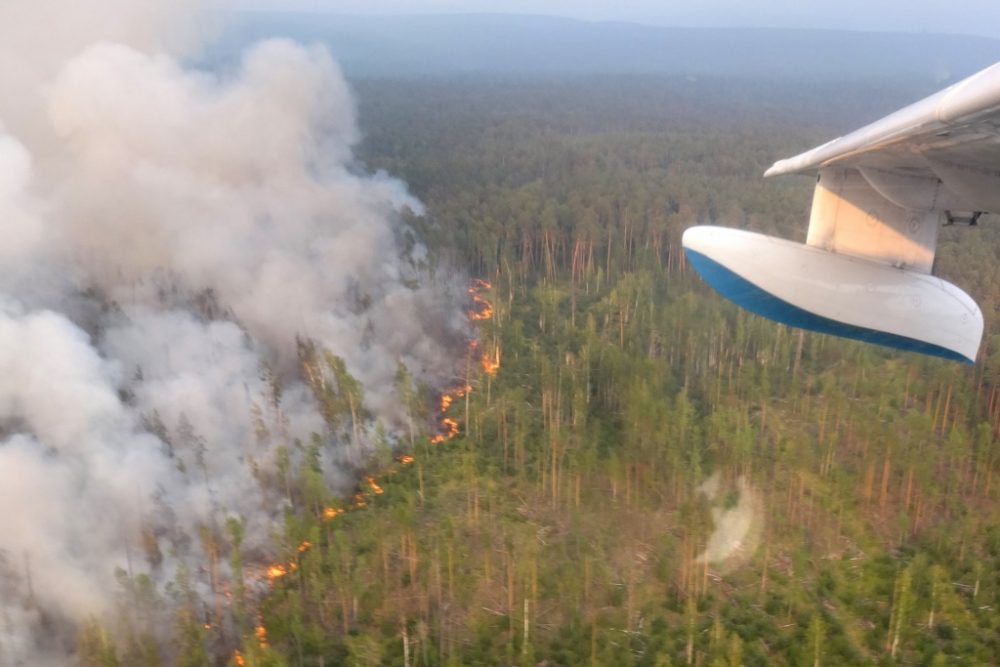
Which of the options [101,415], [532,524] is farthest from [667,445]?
[101,415]

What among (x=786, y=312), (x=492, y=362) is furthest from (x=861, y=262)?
(x=492, y=362)

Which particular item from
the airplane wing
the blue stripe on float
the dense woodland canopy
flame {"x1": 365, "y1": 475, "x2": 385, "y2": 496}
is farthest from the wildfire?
the airplane wing

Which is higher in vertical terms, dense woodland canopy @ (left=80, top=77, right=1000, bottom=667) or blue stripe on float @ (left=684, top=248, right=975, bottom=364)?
blue stripe on float @ (left=684, top=248, right=975, bottom=364)

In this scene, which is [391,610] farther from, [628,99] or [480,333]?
[628,99]

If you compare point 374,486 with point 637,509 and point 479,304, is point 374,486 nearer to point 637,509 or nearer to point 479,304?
point 637,509

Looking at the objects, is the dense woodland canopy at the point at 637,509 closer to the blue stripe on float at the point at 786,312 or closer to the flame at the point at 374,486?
the flame at the point at 374,486

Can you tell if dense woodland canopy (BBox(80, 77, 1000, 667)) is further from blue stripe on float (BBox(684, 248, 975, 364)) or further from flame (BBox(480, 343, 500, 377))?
blue stripe on float (BBox(684, 248, 975, 364))

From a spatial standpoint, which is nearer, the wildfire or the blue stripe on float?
the blue stripe on float
